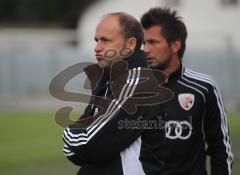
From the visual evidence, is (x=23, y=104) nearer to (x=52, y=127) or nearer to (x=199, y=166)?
(x=52, y=127)

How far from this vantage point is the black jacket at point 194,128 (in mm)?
4879

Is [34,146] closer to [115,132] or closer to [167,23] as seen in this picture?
[167,23]

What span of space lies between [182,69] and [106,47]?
1350 mm

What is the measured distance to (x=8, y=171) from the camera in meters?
11.5

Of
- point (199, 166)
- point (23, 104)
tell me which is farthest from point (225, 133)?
point (23, 104)

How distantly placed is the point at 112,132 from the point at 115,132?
0.6 inches

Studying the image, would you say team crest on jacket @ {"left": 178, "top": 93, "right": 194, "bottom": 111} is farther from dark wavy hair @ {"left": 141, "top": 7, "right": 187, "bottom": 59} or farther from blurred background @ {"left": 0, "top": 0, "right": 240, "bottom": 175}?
blurred background @ {"left": 0, "top": 0, "right": 240, "bottom": 175}

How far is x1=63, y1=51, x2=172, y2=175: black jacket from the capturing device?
12.9 ft

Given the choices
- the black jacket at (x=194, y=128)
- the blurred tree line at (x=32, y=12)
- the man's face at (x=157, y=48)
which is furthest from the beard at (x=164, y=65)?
the blurred tree line at (x=32, y=12)

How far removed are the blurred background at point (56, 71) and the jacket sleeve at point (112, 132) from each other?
2.98 meters

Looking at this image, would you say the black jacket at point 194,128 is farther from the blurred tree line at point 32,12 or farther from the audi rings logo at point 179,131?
the blurred tree line at point 32,12

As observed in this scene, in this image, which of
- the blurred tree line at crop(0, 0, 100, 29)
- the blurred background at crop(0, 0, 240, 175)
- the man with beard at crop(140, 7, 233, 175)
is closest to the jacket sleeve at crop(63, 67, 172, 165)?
the man with beard at crop(140, 7, 233, 175)

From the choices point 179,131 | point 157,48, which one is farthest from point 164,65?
point 179,131

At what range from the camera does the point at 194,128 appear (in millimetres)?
4992
